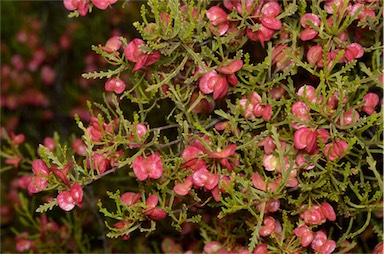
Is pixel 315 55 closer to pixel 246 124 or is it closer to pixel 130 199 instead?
pixel 246 124

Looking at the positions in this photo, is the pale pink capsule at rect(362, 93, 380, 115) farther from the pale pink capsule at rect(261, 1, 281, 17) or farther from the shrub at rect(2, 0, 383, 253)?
the pale pink capsule at rect(261, 1, 281, 17)

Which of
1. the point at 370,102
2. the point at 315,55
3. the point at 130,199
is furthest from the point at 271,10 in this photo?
the point at 130,199

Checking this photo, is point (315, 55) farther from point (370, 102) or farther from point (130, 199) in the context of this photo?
point (130, 199)

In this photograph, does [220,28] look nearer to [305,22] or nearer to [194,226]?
[305,22]

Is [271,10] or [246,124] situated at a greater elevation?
[271,10]

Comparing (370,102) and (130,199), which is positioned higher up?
(370,102)

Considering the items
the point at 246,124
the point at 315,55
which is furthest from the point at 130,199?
the point at 315,55

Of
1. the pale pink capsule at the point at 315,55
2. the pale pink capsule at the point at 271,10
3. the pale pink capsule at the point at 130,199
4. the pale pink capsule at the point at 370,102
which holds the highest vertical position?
the pale pink capsule at the point at 271,10

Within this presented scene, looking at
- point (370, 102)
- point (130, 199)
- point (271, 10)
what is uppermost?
point (271, 10)

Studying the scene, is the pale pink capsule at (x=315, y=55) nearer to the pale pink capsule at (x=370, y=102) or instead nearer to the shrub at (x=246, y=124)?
the shrub at (x=246, y=124)

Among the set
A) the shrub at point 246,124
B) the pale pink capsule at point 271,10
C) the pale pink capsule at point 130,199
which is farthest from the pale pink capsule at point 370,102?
the pale pink capsule at point 130,199

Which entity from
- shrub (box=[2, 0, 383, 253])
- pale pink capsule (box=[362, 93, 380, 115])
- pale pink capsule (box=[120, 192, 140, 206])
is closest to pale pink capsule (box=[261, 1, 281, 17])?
shrub (box=[2, 0, 383, 253])
